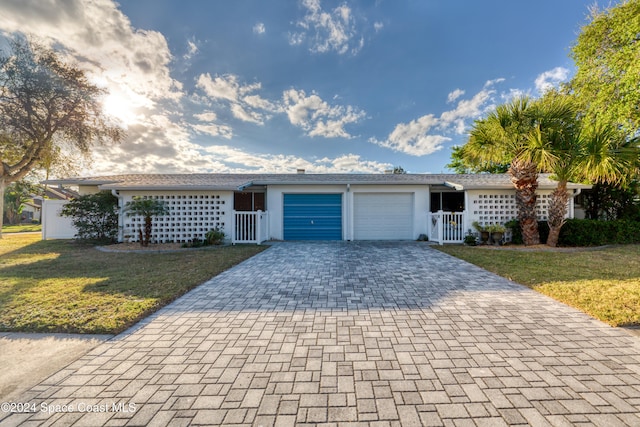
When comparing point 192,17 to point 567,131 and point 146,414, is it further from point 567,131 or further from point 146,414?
point 567,131

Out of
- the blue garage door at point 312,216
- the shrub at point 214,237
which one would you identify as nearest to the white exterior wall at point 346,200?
the blue garage door at point 312,216

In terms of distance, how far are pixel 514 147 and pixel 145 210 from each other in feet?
44.9

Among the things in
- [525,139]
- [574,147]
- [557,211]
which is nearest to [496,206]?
[557,211]

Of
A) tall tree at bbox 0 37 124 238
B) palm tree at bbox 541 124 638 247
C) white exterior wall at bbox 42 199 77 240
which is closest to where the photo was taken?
palm tree at bbox 541 124 638 247

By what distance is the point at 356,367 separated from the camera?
2.34 metres

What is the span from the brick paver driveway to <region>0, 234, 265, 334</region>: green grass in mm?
597

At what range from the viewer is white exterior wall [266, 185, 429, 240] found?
37.3ft

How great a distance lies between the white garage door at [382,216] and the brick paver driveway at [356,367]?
7476 mm

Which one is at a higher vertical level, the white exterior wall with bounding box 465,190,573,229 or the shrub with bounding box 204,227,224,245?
the white exterior wall with bounding box 465,190,573,229

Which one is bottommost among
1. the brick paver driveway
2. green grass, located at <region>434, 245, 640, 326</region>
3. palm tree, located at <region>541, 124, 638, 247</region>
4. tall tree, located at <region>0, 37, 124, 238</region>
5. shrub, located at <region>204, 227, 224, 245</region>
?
the brick paver driveway

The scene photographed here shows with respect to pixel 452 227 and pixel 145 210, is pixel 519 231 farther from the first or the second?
pixel 145 210

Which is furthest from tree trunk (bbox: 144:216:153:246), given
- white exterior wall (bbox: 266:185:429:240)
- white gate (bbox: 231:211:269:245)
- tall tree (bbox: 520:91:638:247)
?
tall tree (bbox: 520:91:638:247)

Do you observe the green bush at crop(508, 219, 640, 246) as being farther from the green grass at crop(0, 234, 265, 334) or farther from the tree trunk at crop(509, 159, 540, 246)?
the green grass at crop(0, 234, 265, 334)

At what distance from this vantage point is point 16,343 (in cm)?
275
